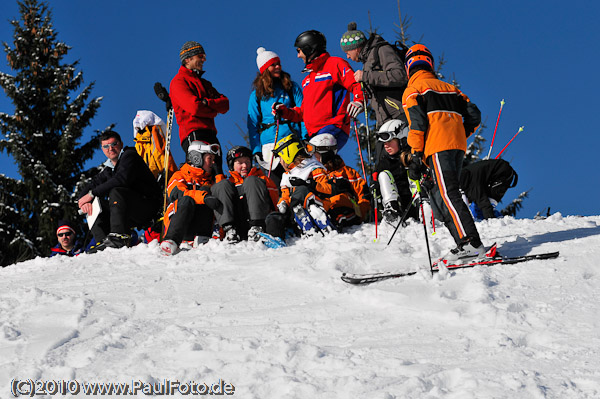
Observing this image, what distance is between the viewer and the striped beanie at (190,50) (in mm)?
7766

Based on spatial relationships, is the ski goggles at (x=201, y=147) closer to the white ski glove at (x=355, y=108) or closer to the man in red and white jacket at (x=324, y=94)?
the man in red and white jacket at (x=324, y=94)

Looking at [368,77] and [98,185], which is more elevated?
[368,77]

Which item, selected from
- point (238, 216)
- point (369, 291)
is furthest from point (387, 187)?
point (369, 291)

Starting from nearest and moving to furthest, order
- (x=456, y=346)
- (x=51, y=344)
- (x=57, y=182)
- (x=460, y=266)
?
1. (x=456, y=346)
2. (x=51, y=344)
3. (x=460, y=266)
4. (x=57, y=182)

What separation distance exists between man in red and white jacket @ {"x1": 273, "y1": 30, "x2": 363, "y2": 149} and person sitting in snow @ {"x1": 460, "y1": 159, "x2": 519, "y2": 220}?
70.0 inches

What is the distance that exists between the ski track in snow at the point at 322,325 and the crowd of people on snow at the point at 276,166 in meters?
1.21

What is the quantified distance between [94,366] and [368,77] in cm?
509

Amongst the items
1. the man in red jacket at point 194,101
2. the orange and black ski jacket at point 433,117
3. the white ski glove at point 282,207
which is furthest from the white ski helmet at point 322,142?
the orange and black ski jacket at point 433,117

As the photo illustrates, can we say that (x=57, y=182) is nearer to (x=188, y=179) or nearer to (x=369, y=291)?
(x=188, y=179)

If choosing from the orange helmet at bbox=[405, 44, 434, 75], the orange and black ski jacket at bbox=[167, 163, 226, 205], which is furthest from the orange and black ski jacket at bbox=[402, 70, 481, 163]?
the orange and black ski jacket at bbox=[167, 163, 226, 205]

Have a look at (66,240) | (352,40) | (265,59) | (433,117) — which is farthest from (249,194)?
(66,240)

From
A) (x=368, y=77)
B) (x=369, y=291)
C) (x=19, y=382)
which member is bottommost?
(x=19, y=382)

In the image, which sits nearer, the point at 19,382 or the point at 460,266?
the point at 19,382

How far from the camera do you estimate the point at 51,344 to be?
135 inches
